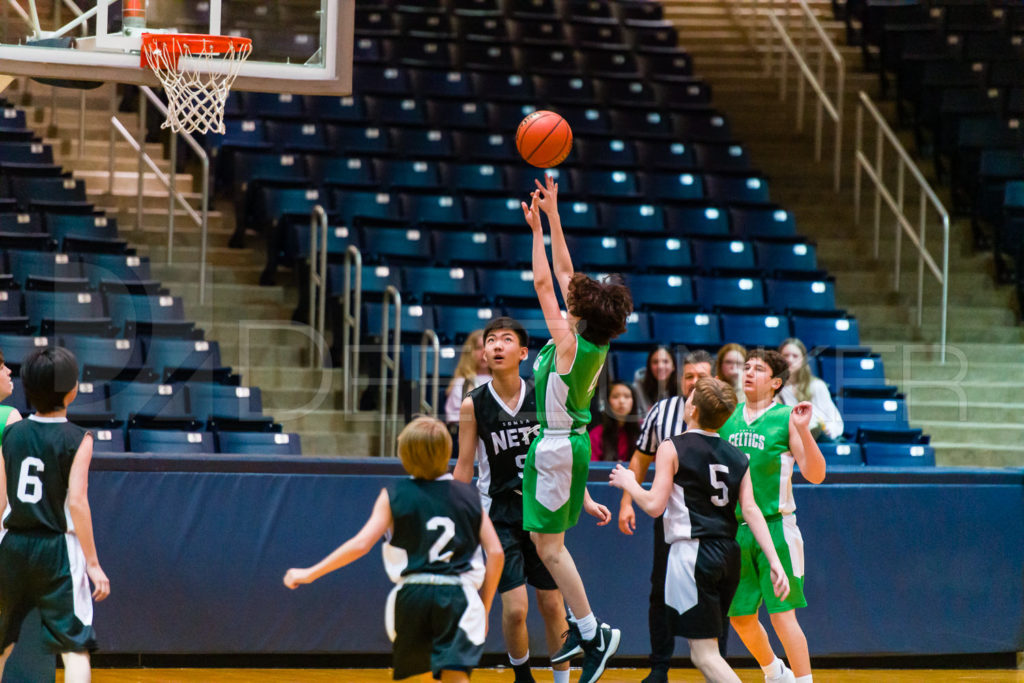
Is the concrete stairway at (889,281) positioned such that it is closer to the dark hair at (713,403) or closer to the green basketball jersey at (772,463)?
the green basketball jersey at (772,463)

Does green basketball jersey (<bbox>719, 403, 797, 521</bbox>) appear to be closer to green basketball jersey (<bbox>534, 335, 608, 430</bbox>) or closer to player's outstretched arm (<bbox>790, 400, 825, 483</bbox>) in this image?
player's outstretched arm (<bbox>790, 400, 825, 483</bbox>)

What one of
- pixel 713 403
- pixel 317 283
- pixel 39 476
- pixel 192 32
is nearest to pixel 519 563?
pixel 713 403

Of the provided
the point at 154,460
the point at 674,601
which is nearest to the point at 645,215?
the point at 154,460

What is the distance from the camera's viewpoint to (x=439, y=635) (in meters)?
4.99

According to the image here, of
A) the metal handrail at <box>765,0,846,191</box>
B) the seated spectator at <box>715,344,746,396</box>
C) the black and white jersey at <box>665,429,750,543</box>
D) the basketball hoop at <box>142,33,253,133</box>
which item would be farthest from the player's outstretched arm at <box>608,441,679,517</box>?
the metal handrail at <box>765,0,846,191</box>

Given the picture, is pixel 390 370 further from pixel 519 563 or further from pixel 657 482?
pixel 657 482

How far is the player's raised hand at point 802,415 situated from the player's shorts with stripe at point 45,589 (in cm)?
343

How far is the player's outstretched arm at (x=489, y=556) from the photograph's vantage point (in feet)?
16.7

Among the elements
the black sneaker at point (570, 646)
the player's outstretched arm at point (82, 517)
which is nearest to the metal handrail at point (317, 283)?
the black sneaker at point (570, 646)

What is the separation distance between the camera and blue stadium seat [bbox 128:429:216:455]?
9164 mm

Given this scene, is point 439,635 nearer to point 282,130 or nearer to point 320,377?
point 320,377

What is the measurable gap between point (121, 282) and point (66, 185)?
1.90 meters

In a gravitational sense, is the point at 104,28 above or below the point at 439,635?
above

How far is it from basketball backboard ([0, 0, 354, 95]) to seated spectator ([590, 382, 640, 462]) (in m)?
3.02
